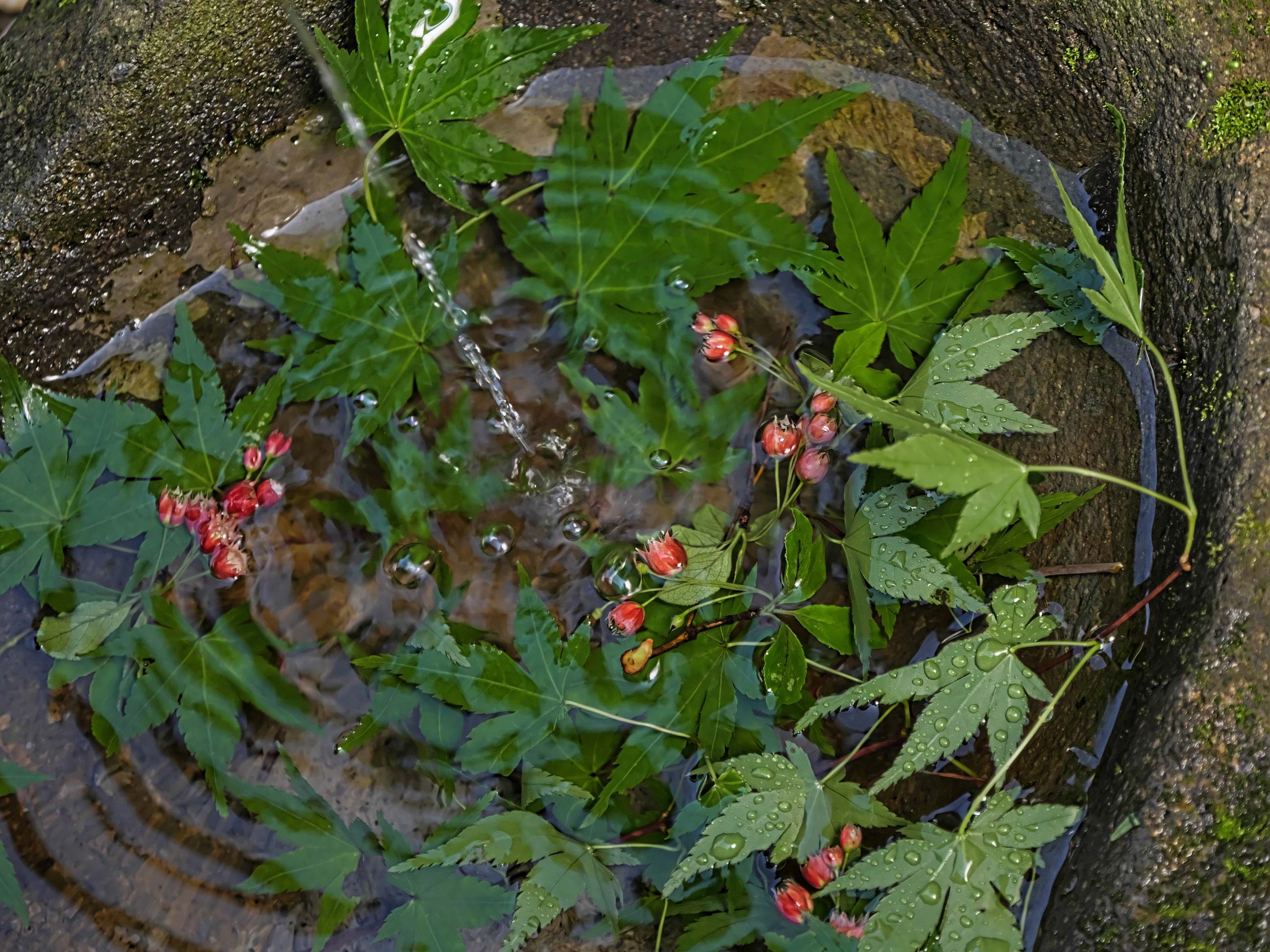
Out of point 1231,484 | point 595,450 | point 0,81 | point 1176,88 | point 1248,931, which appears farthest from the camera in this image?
point 595,450

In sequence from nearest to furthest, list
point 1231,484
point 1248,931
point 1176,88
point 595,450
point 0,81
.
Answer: point 1248,931, point 1231,484, point 1176,88, point 0,81, point 595,450

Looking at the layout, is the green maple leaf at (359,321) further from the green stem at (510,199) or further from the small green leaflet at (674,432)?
the small green leaflet at (674,432)

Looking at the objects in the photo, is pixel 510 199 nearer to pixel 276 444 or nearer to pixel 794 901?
pixel 276 444

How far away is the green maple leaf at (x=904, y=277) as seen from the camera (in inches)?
64.8

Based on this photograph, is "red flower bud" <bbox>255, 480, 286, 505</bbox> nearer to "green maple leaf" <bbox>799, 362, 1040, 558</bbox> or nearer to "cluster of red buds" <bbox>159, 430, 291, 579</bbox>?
"cluster of red buds" <bbox>159, 430, 291, 579</bbox>

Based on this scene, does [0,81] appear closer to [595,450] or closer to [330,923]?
[595,450]

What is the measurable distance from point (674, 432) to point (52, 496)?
1398 mm

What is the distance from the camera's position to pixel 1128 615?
1456 mm

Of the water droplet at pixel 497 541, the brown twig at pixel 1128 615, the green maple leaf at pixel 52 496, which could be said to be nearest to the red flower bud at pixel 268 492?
the green maple leaf at pixel 52 496

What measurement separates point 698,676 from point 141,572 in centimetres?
130

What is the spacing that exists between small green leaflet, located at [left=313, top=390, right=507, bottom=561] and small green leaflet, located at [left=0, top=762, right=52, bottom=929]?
85 cm

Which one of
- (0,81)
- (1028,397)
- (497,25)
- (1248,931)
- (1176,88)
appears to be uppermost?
(0,81)

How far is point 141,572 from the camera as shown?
1787mm

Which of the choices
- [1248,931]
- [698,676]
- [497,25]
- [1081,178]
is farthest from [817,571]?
[497,25]
